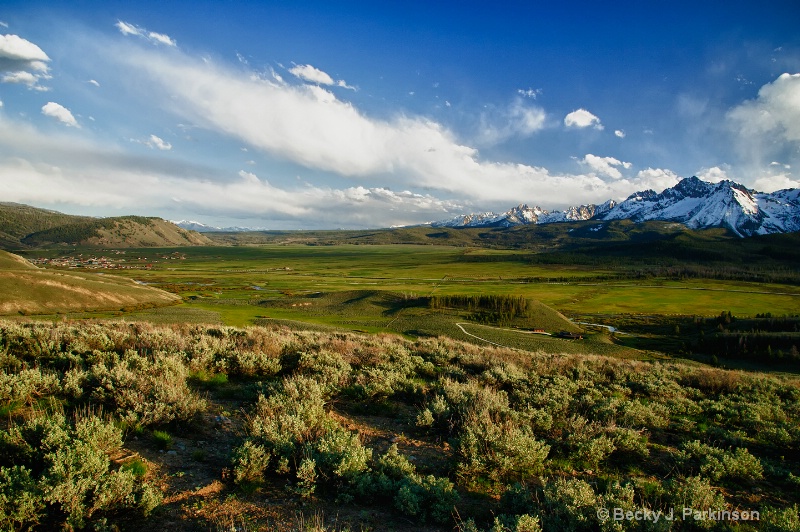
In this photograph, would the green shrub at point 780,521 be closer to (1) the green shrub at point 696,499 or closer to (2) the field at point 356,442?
(2) the field at point 356,442

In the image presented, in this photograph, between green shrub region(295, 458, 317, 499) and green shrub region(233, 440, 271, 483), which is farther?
green shrub region(233, 440, 271, 483)

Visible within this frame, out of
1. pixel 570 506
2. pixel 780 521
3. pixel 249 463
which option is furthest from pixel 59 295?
pixel 780 521

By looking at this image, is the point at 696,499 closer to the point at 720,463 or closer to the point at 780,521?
the point at 780,521

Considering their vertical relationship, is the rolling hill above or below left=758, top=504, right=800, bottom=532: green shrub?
below

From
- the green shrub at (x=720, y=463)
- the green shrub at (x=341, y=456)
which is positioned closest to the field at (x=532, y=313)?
the green shrub at (x=720, y=463)

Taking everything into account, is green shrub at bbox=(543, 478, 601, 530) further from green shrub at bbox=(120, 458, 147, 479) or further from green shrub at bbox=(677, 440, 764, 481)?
green shrub at bbox=(120, 458, 147, 479)

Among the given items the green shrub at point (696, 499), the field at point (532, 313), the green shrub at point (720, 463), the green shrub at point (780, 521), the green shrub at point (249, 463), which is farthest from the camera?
the field at point (532, 313)

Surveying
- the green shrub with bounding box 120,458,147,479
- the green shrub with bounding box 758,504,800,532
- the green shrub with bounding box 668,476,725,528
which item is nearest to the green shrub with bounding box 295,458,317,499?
the green shrub with bounding box 120,458,147,479

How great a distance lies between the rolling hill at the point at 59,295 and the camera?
5028cm

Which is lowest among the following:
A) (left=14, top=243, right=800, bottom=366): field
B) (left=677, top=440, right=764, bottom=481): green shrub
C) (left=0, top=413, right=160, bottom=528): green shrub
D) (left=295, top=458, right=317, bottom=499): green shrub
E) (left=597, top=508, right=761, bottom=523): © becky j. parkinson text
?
(left=14, top=243, right=800, bottom=366): field

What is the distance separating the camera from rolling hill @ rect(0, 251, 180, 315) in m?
50.3

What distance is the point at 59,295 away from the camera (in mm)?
56469

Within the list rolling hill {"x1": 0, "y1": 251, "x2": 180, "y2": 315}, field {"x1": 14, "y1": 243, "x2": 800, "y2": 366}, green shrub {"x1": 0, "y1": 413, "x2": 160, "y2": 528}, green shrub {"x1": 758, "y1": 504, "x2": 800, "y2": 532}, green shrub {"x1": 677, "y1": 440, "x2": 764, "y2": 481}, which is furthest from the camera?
field {"x1": 14, "y1": 243, "x2": 800, "y2": 366}

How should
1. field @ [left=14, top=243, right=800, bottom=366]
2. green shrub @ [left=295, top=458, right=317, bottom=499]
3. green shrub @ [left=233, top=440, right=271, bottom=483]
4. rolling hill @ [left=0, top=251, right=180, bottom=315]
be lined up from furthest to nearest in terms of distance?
field @ [left=14, top=243, right=800, bottom=366] < rolling hill @ [left=0, top=251, right=180, bottom=315] < green shrub @ [left=233, top=440, right=271, bottom=483] < green shrub @ [left=295, top=458, right=317, bottom=499]
